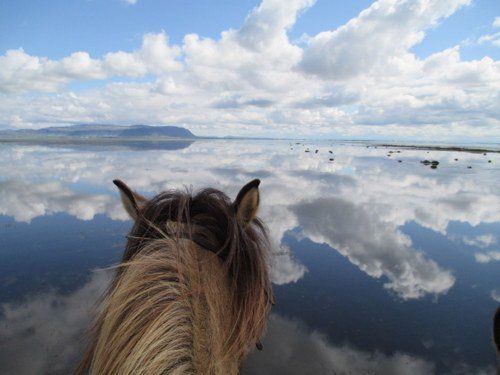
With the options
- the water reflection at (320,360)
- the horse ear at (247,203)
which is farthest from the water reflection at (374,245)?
the horse ear at (247,203)

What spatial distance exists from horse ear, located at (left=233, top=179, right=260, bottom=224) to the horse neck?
65 cm

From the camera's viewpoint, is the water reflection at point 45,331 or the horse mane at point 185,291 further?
the water reflection at point 45,331

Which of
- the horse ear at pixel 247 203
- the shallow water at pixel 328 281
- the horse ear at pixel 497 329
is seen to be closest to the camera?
the horse ear at pixel 497 329

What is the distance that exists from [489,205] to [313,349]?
16378 millimetres

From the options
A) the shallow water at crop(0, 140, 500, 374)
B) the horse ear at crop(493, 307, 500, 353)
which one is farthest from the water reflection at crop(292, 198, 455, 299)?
the horse ear at crop(493, 307, 500, 353)

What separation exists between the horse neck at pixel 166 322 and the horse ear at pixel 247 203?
2.12 ft

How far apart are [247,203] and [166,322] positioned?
120 cm

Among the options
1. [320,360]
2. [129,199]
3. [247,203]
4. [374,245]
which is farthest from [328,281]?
[129,199]

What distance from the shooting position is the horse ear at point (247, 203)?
7.41 feet

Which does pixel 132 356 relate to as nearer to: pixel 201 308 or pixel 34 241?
pixel 201 308

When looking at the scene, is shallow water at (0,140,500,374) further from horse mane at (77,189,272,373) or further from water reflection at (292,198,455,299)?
horse mane at (77,189,272,373)

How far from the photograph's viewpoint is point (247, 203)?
95.2 inches

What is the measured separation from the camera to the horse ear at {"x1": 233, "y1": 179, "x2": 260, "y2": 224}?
2.26 meters

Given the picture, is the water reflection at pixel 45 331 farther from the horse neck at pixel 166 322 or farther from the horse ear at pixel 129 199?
the horse neck at pixel 166 322
